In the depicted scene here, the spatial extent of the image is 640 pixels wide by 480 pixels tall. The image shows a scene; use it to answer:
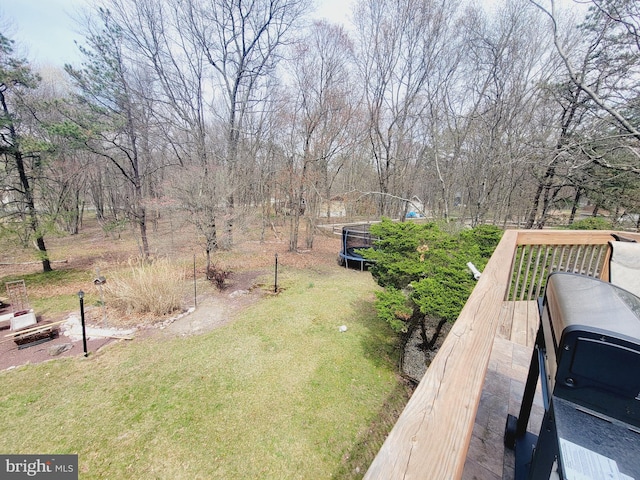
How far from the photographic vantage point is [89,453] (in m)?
2.92

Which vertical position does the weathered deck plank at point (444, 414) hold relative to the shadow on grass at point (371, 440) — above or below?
above

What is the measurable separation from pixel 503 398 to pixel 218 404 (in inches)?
137

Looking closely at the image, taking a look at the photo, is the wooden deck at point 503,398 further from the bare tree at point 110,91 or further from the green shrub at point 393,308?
the bare tree at point 110,91

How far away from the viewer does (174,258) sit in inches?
413

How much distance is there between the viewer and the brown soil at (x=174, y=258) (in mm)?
5066

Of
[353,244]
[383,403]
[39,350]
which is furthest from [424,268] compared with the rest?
[39,350]

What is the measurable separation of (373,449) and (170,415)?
2689 mm

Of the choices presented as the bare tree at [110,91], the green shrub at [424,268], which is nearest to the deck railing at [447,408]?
the green shrub at [424,268]

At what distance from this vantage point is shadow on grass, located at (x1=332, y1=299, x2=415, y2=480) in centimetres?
293

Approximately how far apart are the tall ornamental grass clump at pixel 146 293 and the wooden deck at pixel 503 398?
6524 millimetres

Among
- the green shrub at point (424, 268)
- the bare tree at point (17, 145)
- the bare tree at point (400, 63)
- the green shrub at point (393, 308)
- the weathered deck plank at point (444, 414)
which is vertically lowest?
the green shrub at point (393, 308)

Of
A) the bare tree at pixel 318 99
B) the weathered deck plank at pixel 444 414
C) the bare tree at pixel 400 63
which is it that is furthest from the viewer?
the bare tree at pixel 318 99

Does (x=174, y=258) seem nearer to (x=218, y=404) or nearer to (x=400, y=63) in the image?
(x=218, y=404)

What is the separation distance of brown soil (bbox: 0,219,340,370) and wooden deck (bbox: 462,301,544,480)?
5346mm
